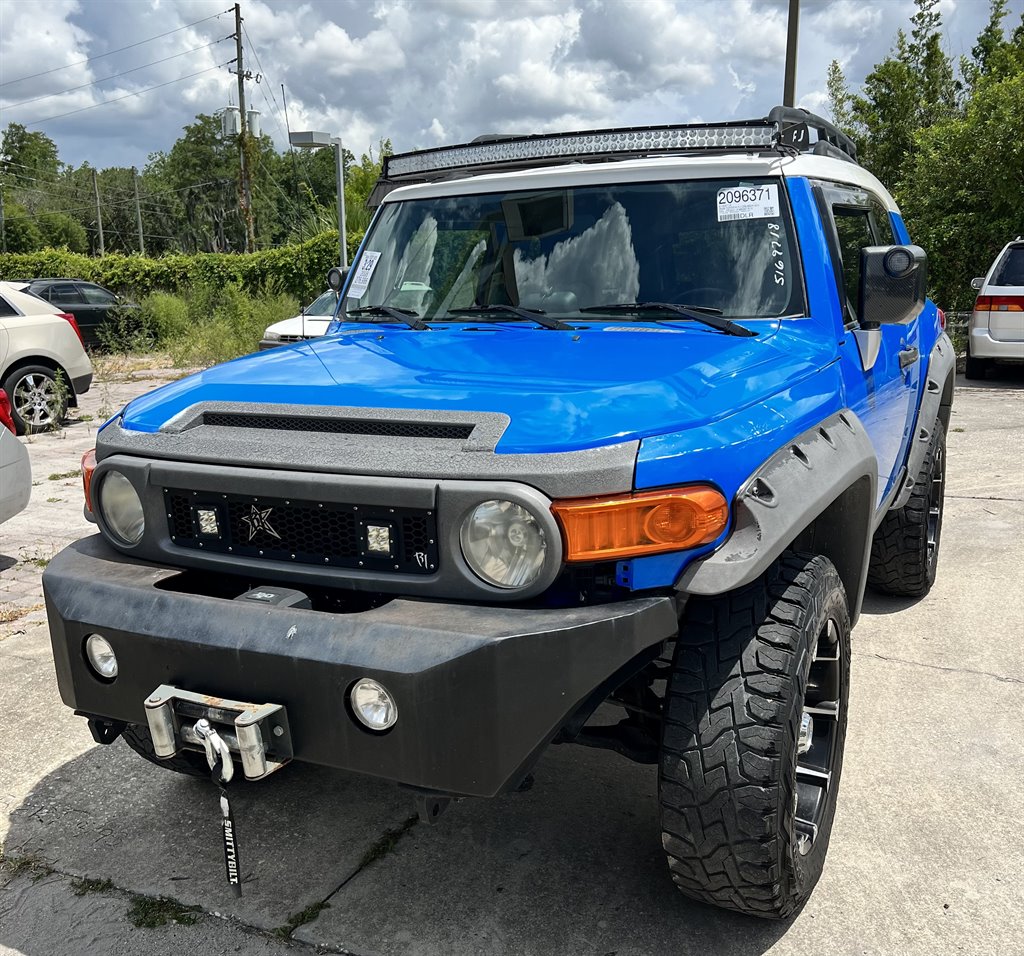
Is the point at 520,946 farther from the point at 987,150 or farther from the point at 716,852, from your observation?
the point at 987,150

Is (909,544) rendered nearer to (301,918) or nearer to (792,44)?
(301,918)

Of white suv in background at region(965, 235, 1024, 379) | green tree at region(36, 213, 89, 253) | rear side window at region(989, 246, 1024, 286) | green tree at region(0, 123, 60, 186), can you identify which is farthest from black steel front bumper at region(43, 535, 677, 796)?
green tree at region(0, 123, 60, 186)

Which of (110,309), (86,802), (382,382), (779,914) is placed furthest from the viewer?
(110,309)

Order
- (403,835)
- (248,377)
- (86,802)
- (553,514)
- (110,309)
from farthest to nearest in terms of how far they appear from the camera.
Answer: (110,309) < (86,802) < (403,835) < (248,377) < (553,514)

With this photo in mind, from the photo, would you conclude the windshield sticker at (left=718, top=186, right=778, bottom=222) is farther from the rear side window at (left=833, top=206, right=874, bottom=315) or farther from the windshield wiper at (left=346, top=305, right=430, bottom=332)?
the windshield wiper at (left=346, top=305, right=430, bottom=332)

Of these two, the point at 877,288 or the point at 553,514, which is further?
the point at 877,288

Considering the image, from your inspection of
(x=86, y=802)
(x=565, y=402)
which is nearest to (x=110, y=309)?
(x=86, y=802)

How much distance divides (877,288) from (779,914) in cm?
194

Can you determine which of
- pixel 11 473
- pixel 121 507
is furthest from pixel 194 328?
pixel 121 507

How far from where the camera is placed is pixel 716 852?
227cm

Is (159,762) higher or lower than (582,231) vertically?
lower

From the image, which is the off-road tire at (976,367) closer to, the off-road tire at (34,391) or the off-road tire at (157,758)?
the off-road tire at (34,391)

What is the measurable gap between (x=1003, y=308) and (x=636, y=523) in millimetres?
11790

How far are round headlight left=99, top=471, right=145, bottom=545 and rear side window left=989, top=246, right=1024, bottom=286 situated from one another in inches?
476
